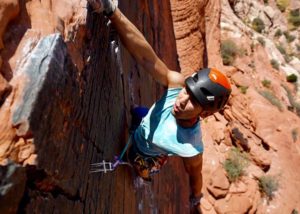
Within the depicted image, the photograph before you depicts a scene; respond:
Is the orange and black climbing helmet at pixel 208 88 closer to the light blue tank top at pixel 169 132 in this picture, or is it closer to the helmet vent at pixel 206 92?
the helmet vent at pixel 206 92

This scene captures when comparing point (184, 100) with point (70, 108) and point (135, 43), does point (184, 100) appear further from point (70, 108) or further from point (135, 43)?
point (70, 108)

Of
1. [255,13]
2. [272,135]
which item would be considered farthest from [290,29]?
[272,135]

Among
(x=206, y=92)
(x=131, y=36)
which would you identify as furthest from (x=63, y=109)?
(x=206, y=92)

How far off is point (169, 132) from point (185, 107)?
275 millimetres

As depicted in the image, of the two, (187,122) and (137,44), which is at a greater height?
(137,44)

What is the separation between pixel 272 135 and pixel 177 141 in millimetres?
8500

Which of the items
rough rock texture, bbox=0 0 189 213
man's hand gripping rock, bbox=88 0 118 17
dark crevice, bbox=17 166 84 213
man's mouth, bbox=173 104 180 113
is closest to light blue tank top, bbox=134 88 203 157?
man's mouth, bbox=173 104 180 113

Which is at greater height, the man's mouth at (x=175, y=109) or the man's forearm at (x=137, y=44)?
the man's forearm at (x=137, y=44)

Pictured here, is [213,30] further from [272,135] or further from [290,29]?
[290,29]

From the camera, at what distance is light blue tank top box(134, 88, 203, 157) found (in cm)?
306

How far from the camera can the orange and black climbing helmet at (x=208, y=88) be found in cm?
275

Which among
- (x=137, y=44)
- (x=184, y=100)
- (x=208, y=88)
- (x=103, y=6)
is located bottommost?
(x=184, y=100)

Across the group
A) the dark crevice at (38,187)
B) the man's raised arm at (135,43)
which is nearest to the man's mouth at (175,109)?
the man's raised arm at (135,43)

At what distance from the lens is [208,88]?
2.76m
